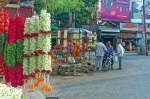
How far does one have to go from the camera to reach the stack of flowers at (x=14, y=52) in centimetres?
684

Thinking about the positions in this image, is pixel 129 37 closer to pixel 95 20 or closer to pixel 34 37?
pixel 95 20

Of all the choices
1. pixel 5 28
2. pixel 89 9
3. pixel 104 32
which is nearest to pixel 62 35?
pixel 5 28

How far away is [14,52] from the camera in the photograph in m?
6.82

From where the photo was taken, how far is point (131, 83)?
40.3 ft

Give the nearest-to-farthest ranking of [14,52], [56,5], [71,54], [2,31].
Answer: [14,52] → [2,31] → [71,54] → [56,5]

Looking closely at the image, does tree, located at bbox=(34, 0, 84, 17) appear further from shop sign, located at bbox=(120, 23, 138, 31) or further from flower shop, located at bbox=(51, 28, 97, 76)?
shop sign, located at bbox=(120, 23, 138, 31)

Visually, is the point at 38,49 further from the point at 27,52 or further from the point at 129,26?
the point at 129,26

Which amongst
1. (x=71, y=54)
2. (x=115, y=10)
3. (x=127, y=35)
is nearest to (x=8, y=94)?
(x=71, y=54)

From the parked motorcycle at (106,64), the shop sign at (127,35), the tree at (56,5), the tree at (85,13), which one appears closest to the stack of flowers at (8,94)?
the parked motorcycle at (106,64)

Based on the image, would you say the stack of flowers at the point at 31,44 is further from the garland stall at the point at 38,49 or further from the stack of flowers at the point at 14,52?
the stack of flowers at the point at 14,52

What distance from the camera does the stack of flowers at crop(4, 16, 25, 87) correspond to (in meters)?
6.84

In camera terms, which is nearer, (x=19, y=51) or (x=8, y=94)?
(x=8, y=94)

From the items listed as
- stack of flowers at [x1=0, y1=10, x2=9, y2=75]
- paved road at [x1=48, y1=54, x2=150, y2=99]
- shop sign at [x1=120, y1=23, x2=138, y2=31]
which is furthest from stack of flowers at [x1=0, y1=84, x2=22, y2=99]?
shop sign at [x1=120, y1=23, x2=138, y2=31]

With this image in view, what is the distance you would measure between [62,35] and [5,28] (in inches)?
475
